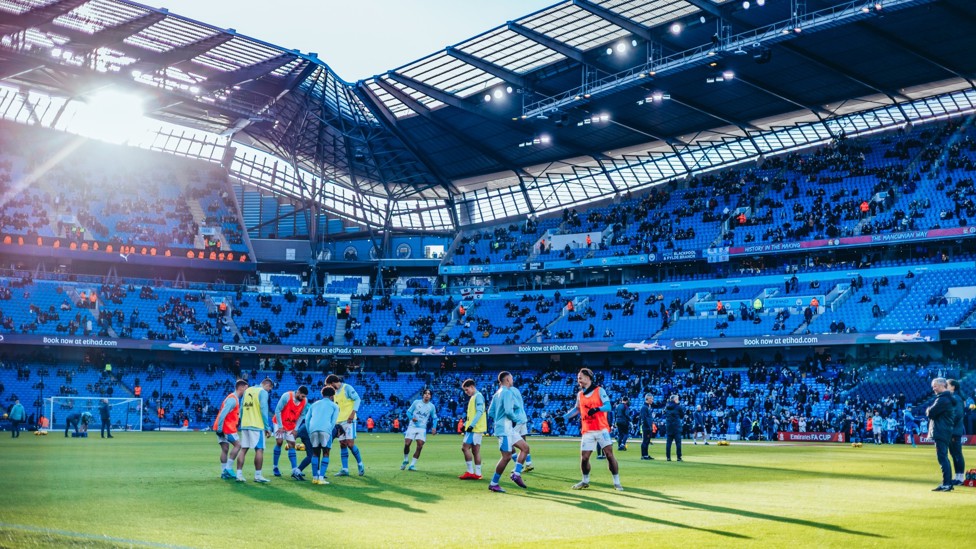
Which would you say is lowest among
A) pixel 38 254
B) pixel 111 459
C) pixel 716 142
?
pixel 111 459

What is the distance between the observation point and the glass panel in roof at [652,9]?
5097 centimetres

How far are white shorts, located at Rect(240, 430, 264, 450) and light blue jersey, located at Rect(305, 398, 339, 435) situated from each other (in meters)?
0.97

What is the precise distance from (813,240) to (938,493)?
51.7 meters

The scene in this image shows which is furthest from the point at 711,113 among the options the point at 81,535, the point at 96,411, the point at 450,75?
the point at 81,535

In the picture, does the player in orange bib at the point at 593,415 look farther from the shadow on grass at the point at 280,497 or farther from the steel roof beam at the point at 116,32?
the steel roof beam at the point at 116,32

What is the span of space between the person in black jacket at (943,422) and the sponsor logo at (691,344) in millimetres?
47592

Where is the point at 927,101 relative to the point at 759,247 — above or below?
above

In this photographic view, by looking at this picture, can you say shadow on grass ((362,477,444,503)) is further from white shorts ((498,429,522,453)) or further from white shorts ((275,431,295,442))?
white shorts ((275,431,295,442))

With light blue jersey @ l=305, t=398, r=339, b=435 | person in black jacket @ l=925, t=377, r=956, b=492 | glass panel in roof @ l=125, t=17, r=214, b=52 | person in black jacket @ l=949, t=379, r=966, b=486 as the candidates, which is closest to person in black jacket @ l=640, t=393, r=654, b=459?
person in black jacket @ l=949, t=379, r=966, b=486

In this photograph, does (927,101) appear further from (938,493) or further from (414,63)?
(938,493)

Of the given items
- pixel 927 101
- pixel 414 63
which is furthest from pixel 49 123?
pixel 927 101

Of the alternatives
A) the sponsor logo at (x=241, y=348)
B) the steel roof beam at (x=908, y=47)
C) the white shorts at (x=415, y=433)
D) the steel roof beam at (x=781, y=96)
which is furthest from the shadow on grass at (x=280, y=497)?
the sponsor logo at (x=241, y=348)

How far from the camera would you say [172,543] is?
10.5 meters

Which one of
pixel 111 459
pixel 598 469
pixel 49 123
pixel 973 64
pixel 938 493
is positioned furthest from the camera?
pixel 49 123
